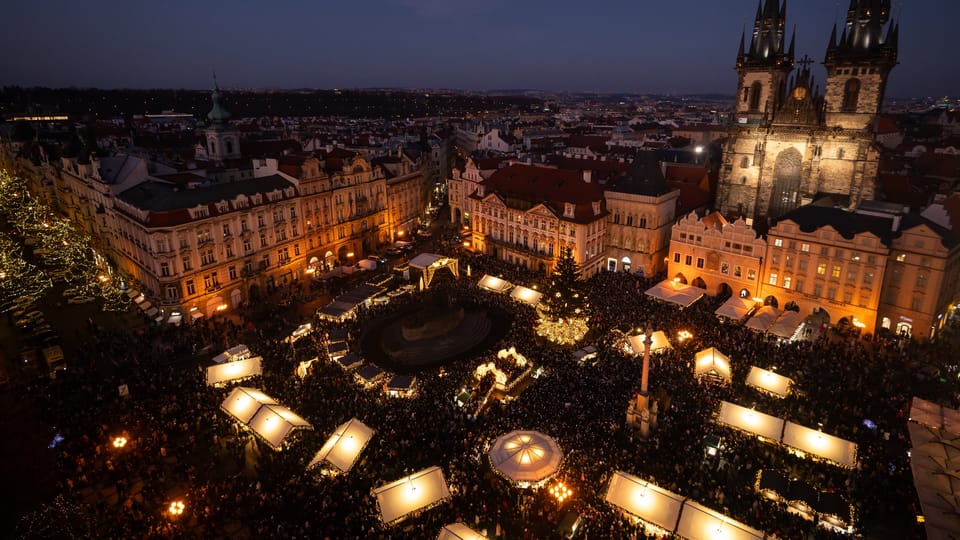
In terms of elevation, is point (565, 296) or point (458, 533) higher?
point (565, 296)

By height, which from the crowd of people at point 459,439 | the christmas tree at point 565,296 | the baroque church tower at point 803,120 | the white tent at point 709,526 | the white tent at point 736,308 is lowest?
the crowd of people at point 459,439

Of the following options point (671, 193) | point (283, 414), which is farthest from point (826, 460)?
point (671, 193)

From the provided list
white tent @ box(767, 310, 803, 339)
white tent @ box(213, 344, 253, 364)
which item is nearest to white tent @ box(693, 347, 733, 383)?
white tent @ box(767, 310, 803, 339)

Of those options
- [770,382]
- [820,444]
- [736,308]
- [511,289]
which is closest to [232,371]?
[511,289]

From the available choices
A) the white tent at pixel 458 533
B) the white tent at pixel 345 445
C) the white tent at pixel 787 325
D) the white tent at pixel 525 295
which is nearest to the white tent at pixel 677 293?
the white tent at pixel 787 325

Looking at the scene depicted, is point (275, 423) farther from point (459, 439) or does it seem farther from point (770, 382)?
point (770, 382)

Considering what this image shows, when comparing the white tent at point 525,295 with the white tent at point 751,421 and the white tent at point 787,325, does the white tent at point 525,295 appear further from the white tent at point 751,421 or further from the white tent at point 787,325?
the white tent at point 751,421

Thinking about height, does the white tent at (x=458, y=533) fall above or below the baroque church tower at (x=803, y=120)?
below
